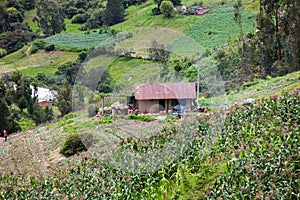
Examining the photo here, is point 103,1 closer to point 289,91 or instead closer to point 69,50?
point 69,50

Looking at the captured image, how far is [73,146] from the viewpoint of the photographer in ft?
44.3

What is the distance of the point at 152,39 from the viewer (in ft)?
43.1

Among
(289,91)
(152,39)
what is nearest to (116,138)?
(152,39)

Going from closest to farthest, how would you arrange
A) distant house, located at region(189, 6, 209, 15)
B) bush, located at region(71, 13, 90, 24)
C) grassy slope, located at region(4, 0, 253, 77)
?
grassy slope, located at region(4, 0, 253, 77)
distant house, located at region(189, 6, 209, 15)
bush, located at region(71, 13, 90, 24)

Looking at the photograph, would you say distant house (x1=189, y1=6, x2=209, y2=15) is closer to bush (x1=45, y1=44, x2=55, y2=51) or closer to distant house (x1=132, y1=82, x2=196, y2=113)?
bush (x1=45, y1=44, x2=55, y2=51)

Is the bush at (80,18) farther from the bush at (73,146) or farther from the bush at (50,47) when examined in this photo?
the bush at (73,146)

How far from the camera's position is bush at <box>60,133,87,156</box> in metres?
13.4

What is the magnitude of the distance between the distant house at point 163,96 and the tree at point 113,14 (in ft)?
134

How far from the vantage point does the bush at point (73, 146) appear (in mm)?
13398

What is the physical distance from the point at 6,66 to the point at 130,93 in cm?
3542

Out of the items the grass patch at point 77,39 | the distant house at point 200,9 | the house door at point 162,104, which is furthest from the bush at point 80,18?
the house door at point 162,104

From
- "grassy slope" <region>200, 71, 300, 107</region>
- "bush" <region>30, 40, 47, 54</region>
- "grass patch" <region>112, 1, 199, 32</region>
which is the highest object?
"grass patch" <region>112, 1, 199, 32</region>

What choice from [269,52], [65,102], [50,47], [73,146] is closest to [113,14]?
[50,47]

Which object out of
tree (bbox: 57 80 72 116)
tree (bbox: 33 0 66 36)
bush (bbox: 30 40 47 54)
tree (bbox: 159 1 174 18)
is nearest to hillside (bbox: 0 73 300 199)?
tree (bbox: 57 80 72 116)
